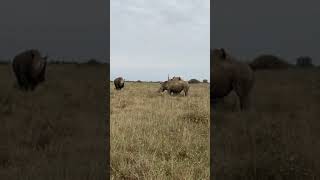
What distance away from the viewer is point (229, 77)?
8742 millimetres

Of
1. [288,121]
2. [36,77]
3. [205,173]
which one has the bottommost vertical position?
[205,173]

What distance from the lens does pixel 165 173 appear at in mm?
4746

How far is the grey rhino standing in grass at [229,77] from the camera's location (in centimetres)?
873

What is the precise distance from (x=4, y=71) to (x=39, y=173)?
12.6 metres

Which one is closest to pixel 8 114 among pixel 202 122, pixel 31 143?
pixel 31 143

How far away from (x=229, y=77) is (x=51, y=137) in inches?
165

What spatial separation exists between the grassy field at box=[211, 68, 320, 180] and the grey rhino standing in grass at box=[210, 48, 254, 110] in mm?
350

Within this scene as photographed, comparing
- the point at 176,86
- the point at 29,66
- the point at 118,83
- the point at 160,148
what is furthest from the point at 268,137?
the point at 118,83

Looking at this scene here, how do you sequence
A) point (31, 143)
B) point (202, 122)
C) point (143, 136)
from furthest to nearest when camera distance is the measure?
point (202, 122)
point (143, 136)
point (31, 143)

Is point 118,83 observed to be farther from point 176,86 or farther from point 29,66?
point 29,66

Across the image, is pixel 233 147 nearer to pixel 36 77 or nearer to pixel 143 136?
pixel 143 136

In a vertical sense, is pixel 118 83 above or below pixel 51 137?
above

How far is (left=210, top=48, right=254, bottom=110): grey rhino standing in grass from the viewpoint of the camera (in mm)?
8727

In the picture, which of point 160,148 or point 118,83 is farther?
point 118,83
